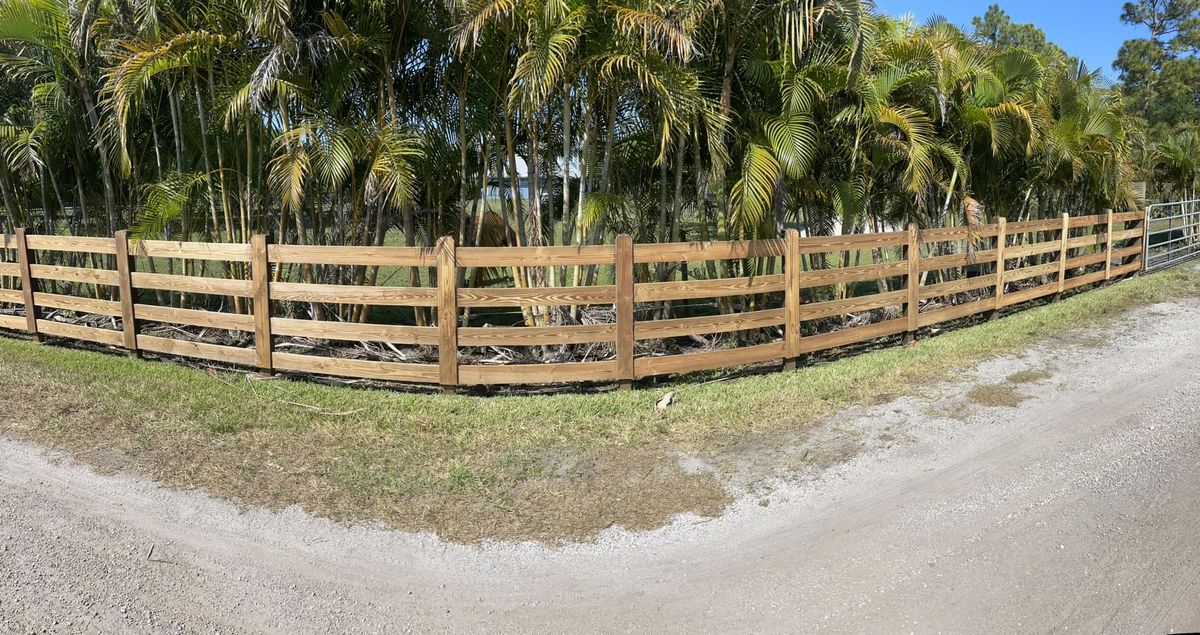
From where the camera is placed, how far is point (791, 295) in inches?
314

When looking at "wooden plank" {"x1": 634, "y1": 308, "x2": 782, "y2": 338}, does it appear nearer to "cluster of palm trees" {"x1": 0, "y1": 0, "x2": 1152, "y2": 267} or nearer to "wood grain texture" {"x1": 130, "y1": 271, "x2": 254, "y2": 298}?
"cluster of palm trees" {"x1": 0, "y1": 0, "x2": 1152, "y2": 267}

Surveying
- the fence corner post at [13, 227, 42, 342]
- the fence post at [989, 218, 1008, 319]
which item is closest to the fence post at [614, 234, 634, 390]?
the fence post at [989, 218, 1008, 319]

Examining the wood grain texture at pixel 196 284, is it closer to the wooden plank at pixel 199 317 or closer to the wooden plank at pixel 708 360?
the wooden plank at pixel 199 317

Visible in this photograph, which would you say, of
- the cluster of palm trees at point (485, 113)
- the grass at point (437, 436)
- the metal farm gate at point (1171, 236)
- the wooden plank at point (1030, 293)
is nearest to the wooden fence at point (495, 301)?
the grass at point (437, 436)

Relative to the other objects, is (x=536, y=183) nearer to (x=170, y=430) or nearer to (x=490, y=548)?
(x=170, y=430)

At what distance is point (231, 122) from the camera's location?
8438mm

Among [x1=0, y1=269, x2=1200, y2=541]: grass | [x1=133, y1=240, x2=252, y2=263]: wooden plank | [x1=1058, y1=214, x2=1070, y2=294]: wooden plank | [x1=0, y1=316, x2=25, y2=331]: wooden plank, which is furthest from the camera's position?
[x1=1058, y1=214, x2=1070, y2=294]: wooden plank

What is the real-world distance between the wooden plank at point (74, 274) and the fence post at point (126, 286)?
0.51 feet

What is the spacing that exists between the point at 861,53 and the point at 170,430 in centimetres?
693

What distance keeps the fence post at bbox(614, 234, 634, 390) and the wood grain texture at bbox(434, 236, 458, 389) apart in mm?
1385

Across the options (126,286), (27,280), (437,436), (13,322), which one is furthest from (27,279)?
(437,436)

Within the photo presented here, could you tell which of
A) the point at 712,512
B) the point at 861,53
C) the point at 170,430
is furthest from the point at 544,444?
the point at 861,53

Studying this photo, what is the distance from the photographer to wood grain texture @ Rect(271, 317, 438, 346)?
23.1 feet

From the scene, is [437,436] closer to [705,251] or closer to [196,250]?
[705,251]
